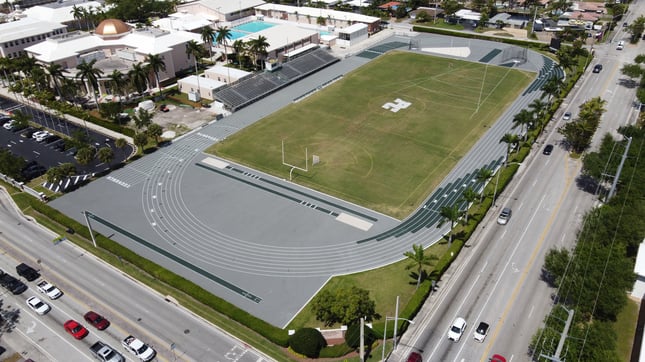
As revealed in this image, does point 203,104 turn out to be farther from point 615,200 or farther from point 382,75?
point 615,200

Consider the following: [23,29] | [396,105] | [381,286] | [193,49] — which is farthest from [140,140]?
[23,29]

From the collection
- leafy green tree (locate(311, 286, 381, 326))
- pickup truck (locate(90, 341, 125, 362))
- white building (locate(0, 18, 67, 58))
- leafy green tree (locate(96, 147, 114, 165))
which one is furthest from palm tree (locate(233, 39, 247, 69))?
pickup truck (locate(90, 341, 125, 362))

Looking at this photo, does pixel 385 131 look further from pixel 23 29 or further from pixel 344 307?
pixel 23 29

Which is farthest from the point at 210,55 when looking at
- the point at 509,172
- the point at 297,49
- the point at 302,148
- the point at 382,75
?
the point at 509,172

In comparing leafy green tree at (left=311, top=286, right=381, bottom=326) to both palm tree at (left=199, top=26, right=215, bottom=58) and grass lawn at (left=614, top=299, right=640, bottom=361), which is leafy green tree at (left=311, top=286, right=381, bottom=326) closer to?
grass lawn at (left=614, top=299, right=640, bottom=361)

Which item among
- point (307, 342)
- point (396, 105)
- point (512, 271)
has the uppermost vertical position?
point (396, 105)

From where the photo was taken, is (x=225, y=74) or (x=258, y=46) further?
(x=258, y=46)

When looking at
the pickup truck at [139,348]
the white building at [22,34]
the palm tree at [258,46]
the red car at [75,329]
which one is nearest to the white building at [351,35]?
the palm tree at [258,46]
